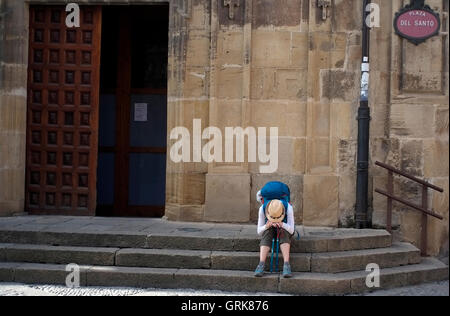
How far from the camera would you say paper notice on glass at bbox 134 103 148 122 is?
9609 millimetres

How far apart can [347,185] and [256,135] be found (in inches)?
59.9

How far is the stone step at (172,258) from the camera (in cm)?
626

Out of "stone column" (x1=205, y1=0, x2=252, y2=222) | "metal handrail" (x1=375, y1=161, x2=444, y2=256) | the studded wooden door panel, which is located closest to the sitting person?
"stone column" (x1=205, y1=0, x2=252, y2=222)

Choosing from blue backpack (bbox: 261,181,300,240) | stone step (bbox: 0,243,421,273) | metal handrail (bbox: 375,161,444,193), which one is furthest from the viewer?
metal handrail (bbox: 375,161,444,193)

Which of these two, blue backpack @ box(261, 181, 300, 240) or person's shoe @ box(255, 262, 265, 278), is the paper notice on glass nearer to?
blue backpack @ box(261, 181, 300, 240)

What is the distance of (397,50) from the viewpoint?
7871 millimetres

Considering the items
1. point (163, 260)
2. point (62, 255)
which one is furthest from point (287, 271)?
point (62, 255)

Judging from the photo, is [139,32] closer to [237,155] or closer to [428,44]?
[237,155]

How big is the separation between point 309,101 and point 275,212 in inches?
96.2

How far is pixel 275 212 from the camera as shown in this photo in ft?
19.7

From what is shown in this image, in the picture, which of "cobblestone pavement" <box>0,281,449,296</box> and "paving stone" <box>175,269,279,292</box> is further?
"paving stone" <box>175,269,279,292</box>

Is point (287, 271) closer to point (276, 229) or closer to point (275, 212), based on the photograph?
point (276, 229)

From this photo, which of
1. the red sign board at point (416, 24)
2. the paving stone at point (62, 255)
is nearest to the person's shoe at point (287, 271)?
the paving stone at point (62, 255)

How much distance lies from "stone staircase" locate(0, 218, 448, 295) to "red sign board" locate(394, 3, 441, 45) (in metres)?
3.02
